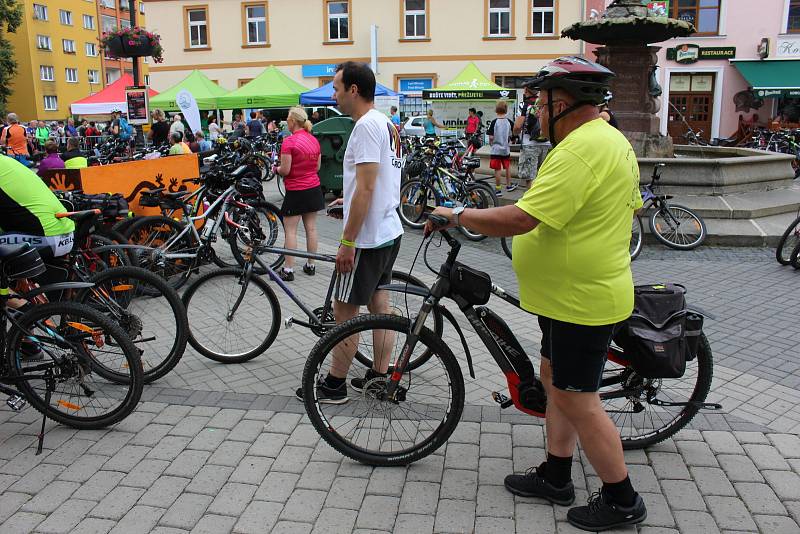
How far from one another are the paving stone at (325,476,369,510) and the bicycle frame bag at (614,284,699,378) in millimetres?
1372

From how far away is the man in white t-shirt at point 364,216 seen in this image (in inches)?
148

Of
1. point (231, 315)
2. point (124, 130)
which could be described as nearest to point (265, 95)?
point (124, 130)

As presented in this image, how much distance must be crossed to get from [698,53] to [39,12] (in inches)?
2015

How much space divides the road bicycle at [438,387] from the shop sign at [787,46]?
31034 millimetres

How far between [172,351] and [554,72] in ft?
10.0

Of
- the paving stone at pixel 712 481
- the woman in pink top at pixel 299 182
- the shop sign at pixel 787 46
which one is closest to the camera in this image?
the paving stone at pixel 712 481

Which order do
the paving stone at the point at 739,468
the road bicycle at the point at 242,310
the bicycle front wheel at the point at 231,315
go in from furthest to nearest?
the bicycle front wheel at the point at 231,315
the road bicycle at the point at 242,310
the paving stone at the point at 739,468

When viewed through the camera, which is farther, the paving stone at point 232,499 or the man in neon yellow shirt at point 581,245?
the paving stone at point 232,499

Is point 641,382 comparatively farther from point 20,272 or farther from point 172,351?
point 20,272

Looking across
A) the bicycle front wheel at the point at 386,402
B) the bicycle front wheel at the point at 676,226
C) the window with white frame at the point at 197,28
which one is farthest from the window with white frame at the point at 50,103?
the bicycle front wheel at the point at 386,402

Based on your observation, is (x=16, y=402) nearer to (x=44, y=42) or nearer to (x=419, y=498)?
(x=419, y=498)

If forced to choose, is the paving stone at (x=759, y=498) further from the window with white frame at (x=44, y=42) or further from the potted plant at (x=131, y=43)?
the window with white frame at (x=44, y=42)

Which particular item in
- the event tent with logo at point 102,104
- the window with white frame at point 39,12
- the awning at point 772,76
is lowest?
the event tent with logo at point 102,104

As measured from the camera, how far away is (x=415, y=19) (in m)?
32.5
